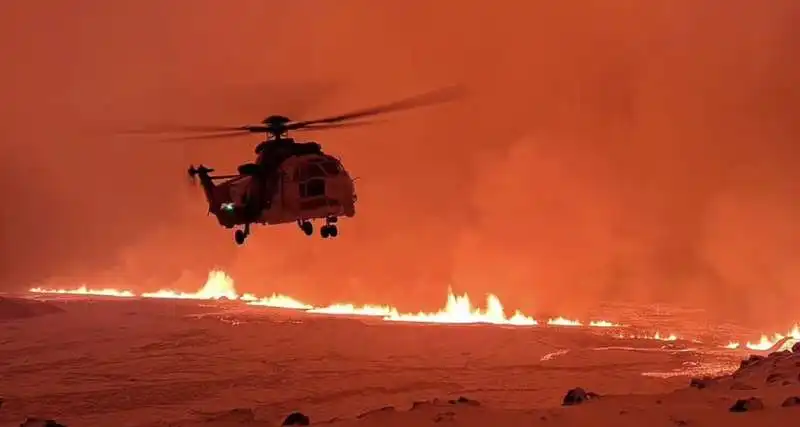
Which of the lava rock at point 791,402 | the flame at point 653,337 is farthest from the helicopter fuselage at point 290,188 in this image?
the flame at point 653,337

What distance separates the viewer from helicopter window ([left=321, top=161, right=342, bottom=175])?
20703mm

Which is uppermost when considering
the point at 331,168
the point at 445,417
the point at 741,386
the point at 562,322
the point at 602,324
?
the point at 331,168

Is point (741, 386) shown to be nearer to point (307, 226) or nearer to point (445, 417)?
point (445, 417)

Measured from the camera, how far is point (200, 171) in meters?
24.8

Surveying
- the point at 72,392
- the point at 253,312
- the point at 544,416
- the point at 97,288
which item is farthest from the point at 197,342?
the point at 97,288

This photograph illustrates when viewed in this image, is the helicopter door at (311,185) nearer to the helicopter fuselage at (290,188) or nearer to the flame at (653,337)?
the helicopter fuselage at (290,188)

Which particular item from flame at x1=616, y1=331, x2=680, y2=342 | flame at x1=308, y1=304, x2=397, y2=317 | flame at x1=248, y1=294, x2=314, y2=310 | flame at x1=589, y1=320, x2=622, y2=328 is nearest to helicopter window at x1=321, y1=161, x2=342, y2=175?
flame at x1=616, y1=331, x2=680, y2=342

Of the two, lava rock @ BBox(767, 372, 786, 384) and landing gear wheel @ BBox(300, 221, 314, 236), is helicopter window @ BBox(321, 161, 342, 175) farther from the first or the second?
lava rock @ BBox(767, 372, 786, 384)

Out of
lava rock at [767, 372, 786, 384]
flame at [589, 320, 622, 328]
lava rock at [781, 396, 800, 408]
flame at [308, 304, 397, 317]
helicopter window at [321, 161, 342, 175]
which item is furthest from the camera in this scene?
flame at [308, 304, 397, 317]

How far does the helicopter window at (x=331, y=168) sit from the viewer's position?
2070cm

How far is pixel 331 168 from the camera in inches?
820

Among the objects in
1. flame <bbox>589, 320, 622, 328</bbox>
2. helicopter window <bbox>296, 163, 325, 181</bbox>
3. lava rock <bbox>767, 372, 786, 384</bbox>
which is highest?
helicopter window <bbox>296, 163, 325, 181</bbox>

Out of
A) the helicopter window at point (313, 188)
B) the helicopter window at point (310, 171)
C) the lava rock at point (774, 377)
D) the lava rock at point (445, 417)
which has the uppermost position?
the helicopter window at point (310, 171)

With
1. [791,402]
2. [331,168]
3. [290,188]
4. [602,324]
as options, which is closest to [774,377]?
[791,402]
